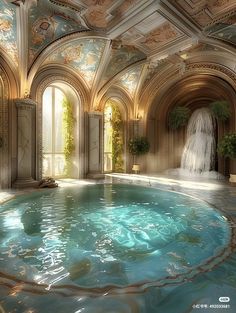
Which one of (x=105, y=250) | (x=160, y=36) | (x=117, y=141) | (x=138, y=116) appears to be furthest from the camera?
(x=117, y=141)

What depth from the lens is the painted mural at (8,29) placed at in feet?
22.3

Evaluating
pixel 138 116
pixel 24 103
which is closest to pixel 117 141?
pixel 138 116

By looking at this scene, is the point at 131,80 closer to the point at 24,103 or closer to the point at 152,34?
the point at 152,34

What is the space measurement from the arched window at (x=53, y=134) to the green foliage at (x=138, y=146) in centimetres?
391

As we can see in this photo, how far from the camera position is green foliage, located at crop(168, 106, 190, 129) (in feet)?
44.0

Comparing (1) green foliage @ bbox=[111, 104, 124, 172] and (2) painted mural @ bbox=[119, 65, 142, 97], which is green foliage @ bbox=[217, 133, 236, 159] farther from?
(1) green foliage @ bbox=[111, 104, 124, 172]

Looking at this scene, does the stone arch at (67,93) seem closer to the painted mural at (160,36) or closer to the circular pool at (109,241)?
the painted mural at (160,36)

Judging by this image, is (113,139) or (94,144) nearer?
(94,144)

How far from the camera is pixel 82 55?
382 inches

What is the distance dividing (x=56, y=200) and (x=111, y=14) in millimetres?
6110

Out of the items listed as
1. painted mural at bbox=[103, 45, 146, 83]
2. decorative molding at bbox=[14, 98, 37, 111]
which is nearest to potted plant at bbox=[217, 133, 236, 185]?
painted mural at bbox=[103, 45, 146, 83]

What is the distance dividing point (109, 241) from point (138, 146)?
9.54 metres

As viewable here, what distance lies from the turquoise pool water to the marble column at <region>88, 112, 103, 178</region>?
5489 mm

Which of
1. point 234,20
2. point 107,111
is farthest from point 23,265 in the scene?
point 107,111
